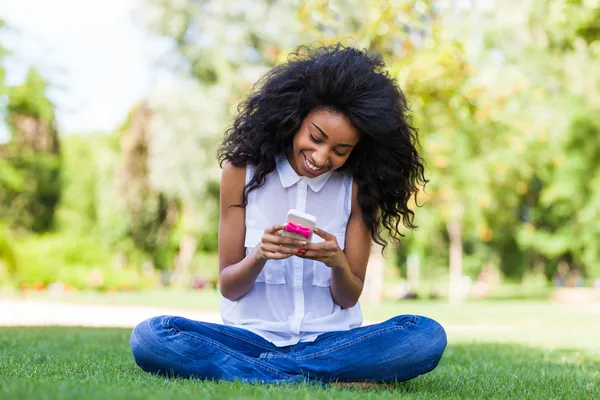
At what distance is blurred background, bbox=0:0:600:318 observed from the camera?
14469mm

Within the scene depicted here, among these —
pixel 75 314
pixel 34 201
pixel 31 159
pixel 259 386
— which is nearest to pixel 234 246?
pixel 259 386

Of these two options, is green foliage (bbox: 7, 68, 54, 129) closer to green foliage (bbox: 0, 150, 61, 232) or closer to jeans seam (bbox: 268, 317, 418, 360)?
green foliage (bbox: 0, 150, 61, 232)

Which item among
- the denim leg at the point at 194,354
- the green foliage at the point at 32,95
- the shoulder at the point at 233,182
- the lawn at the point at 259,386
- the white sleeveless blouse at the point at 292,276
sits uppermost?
the green foliage at the point at 32,95

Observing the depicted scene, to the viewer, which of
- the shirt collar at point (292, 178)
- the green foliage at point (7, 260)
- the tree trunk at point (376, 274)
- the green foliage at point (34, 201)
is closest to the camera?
the shirt collar at point (292, 178)

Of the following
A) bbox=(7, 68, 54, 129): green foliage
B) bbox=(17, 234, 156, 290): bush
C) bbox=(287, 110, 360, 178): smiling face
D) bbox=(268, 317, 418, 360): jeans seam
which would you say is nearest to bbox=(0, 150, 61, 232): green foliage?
bbox=(17, 234, 156, 290): bush

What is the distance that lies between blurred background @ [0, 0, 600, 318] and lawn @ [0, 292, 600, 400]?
14.4ft

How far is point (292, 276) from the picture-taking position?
4039mm

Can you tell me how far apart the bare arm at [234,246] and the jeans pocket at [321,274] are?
325 mm

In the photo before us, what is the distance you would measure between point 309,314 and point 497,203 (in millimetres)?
22126

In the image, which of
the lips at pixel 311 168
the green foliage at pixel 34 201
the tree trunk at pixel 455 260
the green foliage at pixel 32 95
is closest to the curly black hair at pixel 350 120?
the lips at pixel 311 168

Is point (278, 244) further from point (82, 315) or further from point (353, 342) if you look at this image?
point (82, 315)

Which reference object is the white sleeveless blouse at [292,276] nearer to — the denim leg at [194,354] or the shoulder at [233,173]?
the shoulder at [233,173]

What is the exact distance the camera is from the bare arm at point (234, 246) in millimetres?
3836

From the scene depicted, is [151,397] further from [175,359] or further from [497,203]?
[497,203]
